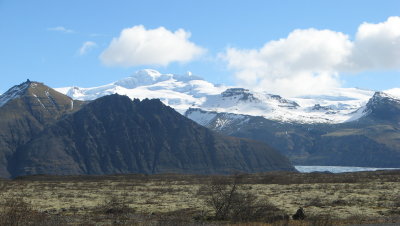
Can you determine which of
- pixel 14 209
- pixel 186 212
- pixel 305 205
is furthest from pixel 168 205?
Answer: pixel 14 209

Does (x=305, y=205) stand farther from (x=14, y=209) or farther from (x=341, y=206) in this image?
(x=14, y=209)

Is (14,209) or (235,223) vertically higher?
(14,209)

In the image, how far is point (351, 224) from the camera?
38.6 metres

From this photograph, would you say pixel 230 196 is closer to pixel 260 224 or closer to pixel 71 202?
pixel 260 224

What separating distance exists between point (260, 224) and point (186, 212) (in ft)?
56.7

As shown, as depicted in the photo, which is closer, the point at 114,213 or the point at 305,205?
the point at 114,213

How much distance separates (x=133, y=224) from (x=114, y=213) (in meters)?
14.3

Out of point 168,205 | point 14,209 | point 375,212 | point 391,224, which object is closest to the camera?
point 14,209

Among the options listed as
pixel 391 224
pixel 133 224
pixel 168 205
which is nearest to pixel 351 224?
pixel 391 224

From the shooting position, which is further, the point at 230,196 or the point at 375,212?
the point at 375,212

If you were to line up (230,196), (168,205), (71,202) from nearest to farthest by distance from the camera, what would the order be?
1. (230,196)
2. (168,205)
3. (71,202)

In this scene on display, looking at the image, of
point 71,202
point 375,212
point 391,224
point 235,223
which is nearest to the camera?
point 391,224

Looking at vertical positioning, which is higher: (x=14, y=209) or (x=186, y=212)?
(x=14, y=209)

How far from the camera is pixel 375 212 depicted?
48938 millimetres
